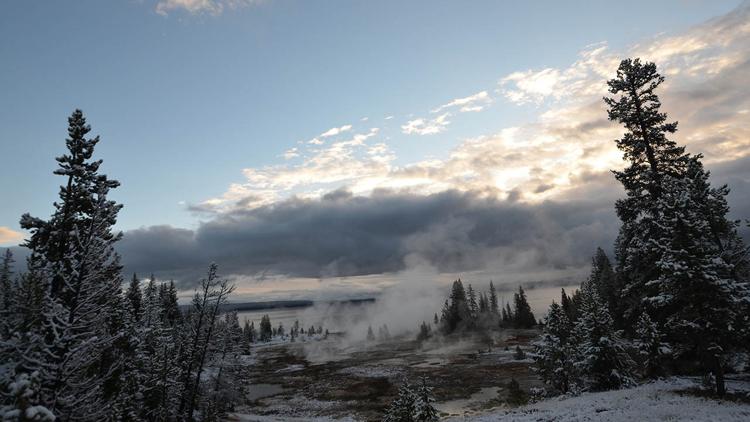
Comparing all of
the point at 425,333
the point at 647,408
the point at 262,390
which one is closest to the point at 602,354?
the point at 647,408

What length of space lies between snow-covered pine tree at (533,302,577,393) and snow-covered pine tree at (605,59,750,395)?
33.2 ft

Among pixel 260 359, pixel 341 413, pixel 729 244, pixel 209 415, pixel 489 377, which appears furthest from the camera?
pixel 260 359

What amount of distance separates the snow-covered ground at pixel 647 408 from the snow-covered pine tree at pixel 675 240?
91.6 inches

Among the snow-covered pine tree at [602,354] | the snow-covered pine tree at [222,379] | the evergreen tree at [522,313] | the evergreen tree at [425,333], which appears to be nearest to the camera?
the snow-covered pine tree at [602,354]

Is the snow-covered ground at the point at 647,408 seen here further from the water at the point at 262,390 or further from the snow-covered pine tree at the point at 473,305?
the snow-covered pine tree at the point at 473,305

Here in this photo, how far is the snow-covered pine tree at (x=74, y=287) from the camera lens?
36.0ft

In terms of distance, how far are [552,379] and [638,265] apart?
16858 mm

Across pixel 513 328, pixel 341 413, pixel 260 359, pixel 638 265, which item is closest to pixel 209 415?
pixel 341 413

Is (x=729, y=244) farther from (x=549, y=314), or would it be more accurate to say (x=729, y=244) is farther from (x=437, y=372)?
(x=437, y=372)

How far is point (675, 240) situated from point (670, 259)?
3.98 ft

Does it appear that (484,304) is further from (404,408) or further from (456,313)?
(404,408)

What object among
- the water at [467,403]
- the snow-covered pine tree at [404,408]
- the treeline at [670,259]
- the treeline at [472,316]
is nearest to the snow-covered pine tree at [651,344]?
the treeline at [670,259]

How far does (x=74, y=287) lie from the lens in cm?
1196

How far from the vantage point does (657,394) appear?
20.7 meters
